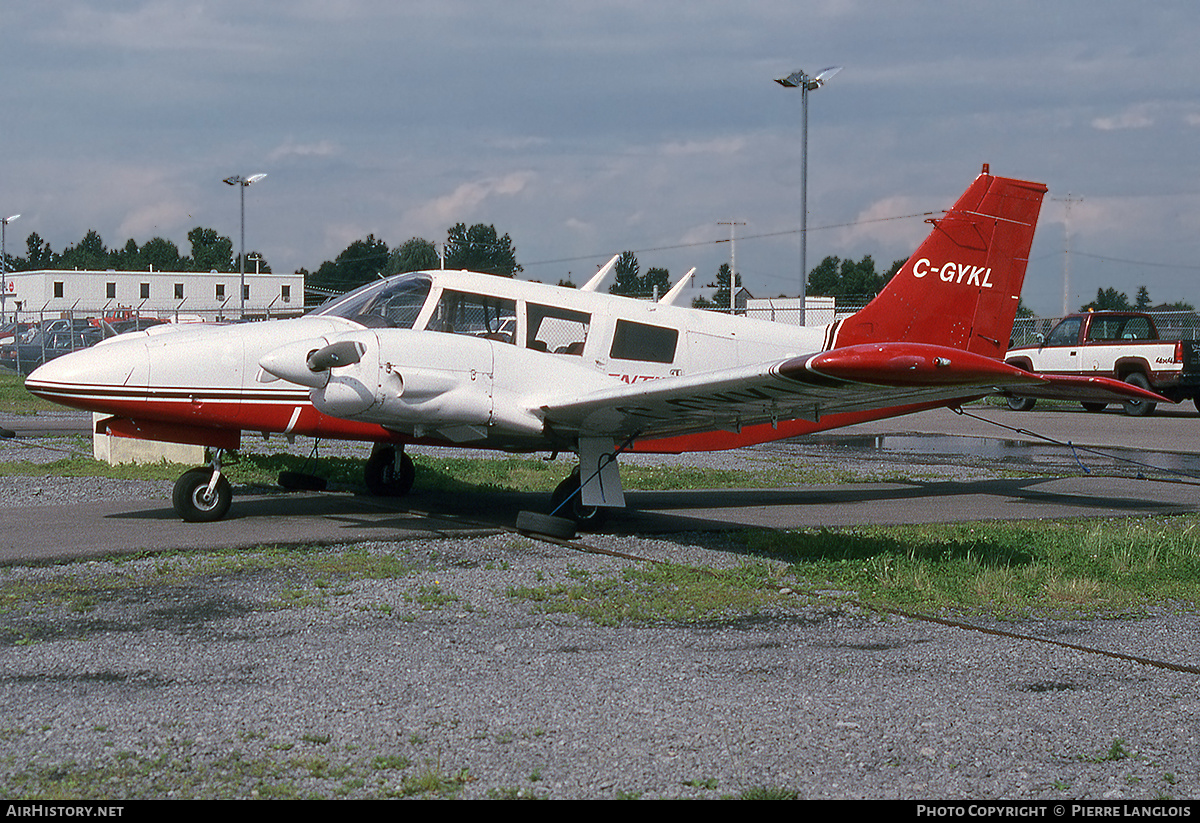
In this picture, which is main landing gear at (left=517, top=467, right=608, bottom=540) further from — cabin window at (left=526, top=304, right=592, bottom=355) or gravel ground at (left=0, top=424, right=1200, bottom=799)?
gravel ground at (left=0, top=424, right=1200, bottom=799)

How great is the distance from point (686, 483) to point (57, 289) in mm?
77615

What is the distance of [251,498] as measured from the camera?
38.7 ft

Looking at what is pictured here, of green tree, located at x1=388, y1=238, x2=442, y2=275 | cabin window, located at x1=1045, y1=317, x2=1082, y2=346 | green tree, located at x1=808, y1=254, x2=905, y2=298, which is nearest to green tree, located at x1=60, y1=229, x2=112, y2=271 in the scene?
green tree, located at x1=388, y1=238, x2=442, y2=275

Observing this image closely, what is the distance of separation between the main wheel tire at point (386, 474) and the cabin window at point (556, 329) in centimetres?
270

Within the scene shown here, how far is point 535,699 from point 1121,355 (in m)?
24.1

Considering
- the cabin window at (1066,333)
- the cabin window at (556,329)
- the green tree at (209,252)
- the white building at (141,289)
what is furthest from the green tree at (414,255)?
the cabin window at (556,329)

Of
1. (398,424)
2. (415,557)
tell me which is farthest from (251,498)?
(415,557)

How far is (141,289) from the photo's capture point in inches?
3275

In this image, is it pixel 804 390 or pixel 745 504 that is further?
pixel 745 504

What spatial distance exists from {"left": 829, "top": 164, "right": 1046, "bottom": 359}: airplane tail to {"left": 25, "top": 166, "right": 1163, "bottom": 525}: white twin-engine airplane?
0.02 metres

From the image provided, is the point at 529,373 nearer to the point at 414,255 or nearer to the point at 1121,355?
the point at 1121,355

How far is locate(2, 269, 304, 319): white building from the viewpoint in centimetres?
7875

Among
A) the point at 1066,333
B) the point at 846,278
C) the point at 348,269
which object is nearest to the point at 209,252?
the point at 348,269
